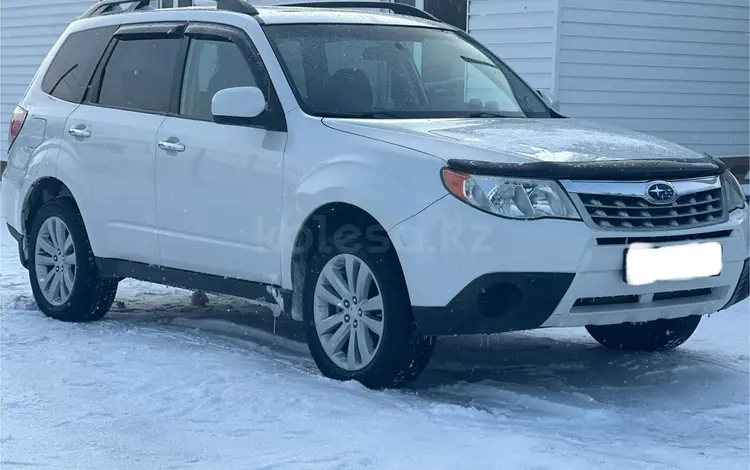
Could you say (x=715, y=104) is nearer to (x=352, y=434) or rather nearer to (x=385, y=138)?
(x=385, y=138)

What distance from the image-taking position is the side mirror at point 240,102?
6.30 m

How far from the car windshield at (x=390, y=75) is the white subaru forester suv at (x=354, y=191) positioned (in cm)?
1

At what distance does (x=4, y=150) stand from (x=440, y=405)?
17.6m

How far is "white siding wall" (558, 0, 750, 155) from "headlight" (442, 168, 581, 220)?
7.37 m

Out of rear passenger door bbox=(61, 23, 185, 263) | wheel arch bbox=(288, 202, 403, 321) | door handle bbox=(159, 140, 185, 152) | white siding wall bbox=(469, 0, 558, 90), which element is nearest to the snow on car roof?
rear passenger door bbox=(61, 23, 185, 263)

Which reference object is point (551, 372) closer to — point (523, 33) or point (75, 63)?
point (75, 63)

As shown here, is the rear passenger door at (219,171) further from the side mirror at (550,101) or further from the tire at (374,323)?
the side mirror at (550,101)

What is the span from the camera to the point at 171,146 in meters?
6.94

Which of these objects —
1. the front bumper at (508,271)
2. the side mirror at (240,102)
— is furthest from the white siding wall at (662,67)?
the front bumper at (508,271)

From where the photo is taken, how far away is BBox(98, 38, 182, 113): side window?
7289 mm

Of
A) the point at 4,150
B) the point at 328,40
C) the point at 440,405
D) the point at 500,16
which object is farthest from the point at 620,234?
the point at 4,150

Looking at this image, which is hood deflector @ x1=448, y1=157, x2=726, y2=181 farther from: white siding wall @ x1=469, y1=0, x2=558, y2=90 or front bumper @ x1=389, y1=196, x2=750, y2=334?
white siding wall @ x1=469, y1=0, x2=558, y2=90

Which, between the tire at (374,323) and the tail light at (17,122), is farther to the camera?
the tail light at (17,122)

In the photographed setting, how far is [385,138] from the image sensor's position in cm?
588
